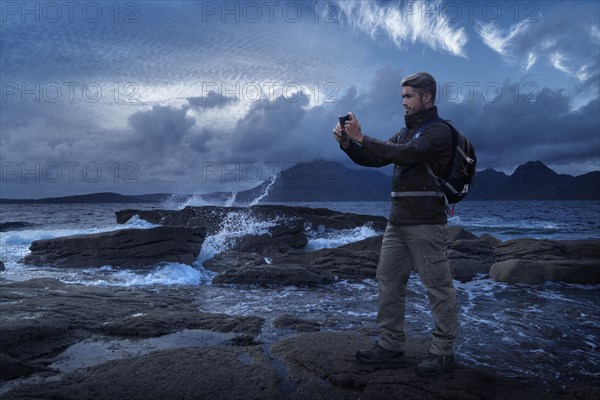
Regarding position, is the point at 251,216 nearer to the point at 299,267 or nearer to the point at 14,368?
the point at 299,267

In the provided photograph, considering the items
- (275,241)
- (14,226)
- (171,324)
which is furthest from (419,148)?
(14,226)

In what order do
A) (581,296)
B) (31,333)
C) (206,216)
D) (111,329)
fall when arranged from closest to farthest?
(31,333), (111,329), (581,296), (206,216)

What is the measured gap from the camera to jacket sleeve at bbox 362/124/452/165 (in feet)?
11.5

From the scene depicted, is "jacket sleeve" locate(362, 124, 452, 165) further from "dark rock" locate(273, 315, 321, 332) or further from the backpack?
"dark rock" locate(273, 315, 321, 332)

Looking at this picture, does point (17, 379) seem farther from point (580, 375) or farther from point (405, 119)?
point (580, 375)

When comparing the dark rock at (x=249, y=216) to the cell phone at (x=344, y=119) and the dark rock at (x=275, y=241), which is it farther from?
the cell phone at (x=344, y=119)

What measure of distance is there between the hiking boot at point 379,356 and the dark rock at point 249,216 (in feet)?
60.8

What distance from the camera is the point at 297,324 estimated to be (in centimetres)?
561

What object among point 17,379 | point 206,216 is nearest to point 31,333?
point 17,379

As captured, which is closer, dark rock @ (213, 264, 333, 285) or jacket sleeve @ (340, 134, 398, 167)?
jacket sleeve @ (340, 134, 398, 167)

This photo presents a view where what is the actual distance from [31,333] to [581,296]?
10303 millimetres

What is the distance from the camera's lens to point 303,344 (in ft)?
14.0

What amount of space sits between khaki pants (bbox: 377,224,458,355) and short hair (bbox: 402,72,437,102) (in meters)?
1.25

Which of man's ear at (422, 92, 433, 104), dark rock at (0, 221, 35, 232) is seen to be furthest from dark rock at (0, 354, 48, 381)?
dark rock at (0, 221, 35, 232)
